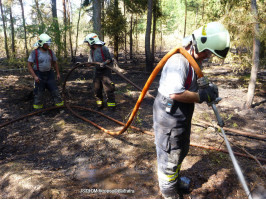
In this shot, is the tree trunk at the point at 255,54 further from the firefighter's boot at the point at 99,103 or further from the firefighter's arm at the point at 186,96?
the firefighter's arm at the point at 186,96

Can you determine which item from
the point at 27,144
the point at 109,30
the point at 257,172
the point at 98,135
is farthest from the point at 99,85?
the point at 109,30

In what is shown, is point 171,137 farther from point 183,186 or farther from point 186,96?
point 183,186

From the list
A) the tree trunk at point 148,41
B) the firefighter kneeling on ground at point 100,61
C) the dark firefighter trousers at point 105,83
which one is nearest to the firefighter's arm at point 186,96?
the firefighter kneeling on ground at point 100,61

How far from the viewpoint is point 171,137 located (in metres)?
2.33

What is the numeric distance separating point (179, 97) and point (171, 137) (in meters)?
0.54

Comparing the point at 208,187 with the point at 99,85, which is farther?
the point at 99,85

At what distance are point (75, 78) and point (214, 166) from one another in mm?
9266

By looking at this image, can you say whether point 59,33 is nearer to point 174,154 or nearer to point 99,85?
point 99,85

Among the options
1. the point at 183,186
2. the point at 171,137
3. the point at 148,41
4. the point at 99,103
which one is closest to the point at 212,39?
the point at 171,137

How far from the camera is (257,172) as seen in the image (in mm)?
3145

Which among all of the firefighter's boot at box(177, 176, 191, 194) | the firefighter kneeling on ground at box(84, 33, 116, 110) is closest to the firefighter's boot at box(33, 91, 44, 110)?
the firefighter kneeling on ground at box(84, 33, 116, 110)

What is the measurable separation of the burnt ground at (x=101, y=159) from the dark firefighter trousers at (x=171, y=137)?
442mm

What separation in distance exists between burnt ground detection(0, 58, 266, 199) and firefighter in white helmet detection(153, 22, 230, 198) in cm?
65

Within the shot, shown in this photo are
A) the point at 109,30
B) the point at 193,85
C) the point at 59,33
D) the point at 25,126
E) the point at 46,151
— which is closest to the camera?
the point at 193,85
